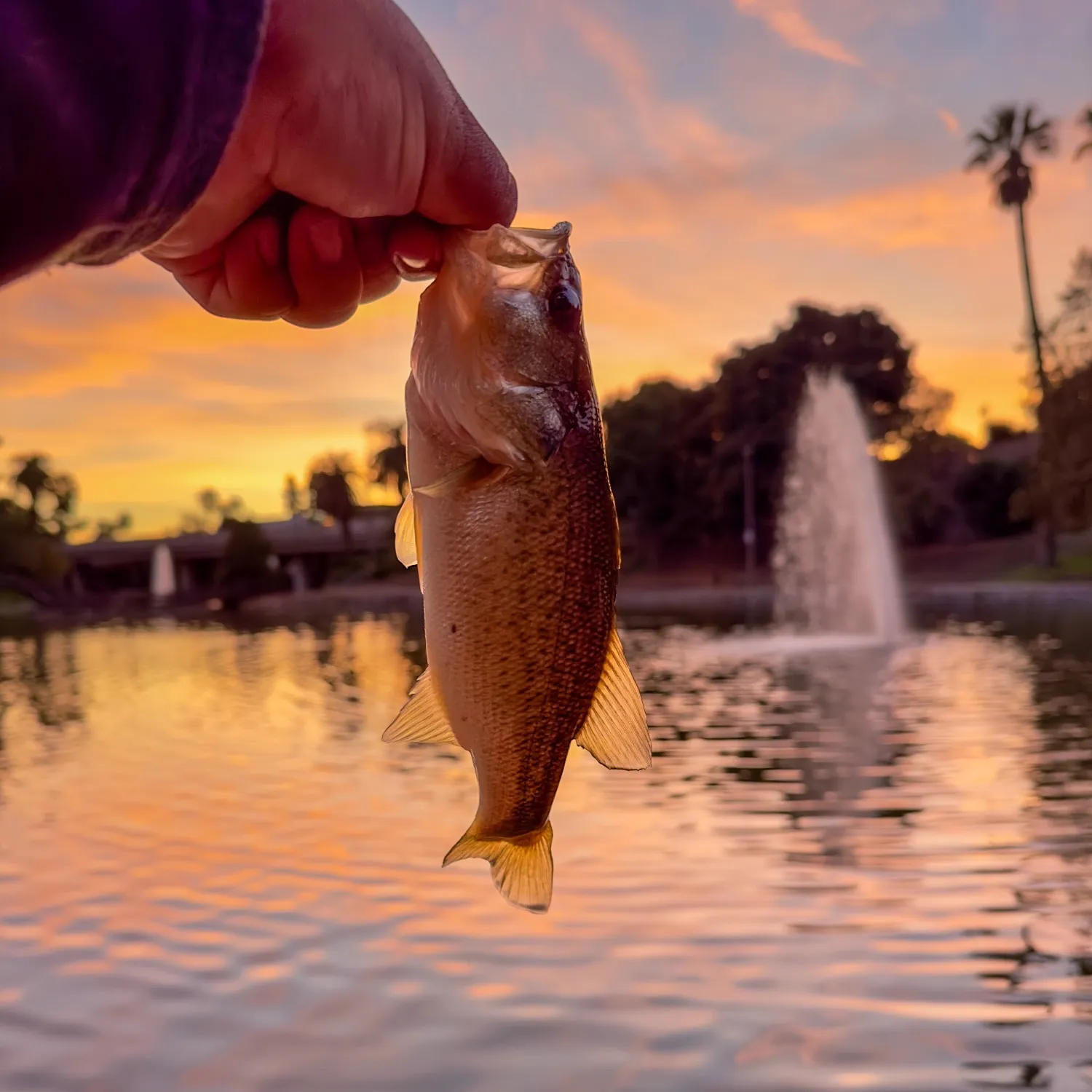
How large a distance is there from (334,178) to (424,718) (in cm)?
80

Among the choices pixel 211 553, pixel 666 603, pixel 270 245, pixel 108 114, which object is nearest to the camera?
pixel 108 114

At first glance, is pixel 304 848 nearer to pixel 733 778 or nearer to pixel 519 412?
pixel 733 778

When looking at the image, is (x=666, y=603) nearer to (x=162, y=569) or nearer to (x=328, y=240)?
(x=162, y=569)

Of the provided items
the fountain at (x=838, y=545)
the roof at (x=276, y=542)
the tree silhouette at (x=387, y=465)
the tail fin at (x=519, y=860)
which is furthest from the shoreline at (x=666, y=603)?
the tail fin at (x=519, y=860)

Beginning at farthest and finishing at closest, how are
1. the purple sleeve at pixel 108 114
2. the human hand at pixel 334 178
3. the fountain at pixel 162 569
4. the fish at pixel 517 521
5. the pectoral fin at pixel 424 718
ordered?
the fountain at pixel 162 569 < the pectoral fin at pixel 424 718 < the fish at pixel 517 521 < the human hand at pixel 334 178 < the purple sleeve at pixel 108 114

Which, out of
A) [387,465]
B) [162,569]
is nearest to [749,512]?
[387,465]

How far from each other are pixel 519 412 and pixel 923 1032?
399cm

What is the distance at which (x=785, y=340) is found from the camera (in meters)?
54.4

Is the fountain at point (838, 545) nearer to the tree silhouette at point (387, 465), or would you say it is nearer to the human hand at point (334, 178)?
the tree silhouette at point (387, 465)

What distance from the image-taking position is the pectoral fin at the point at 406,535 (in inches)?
74.5

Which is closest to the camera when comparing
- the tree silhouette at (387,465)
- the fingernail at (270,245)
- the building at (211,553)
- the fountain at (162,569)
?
the fingernail at (270,245)

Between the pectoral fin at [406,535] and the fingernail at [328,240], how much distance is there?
0.41 metres

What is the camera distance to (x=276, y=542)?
64625mm

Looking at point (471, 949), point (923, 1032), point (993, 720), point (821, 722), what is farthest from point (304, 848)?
point (993, 720)
